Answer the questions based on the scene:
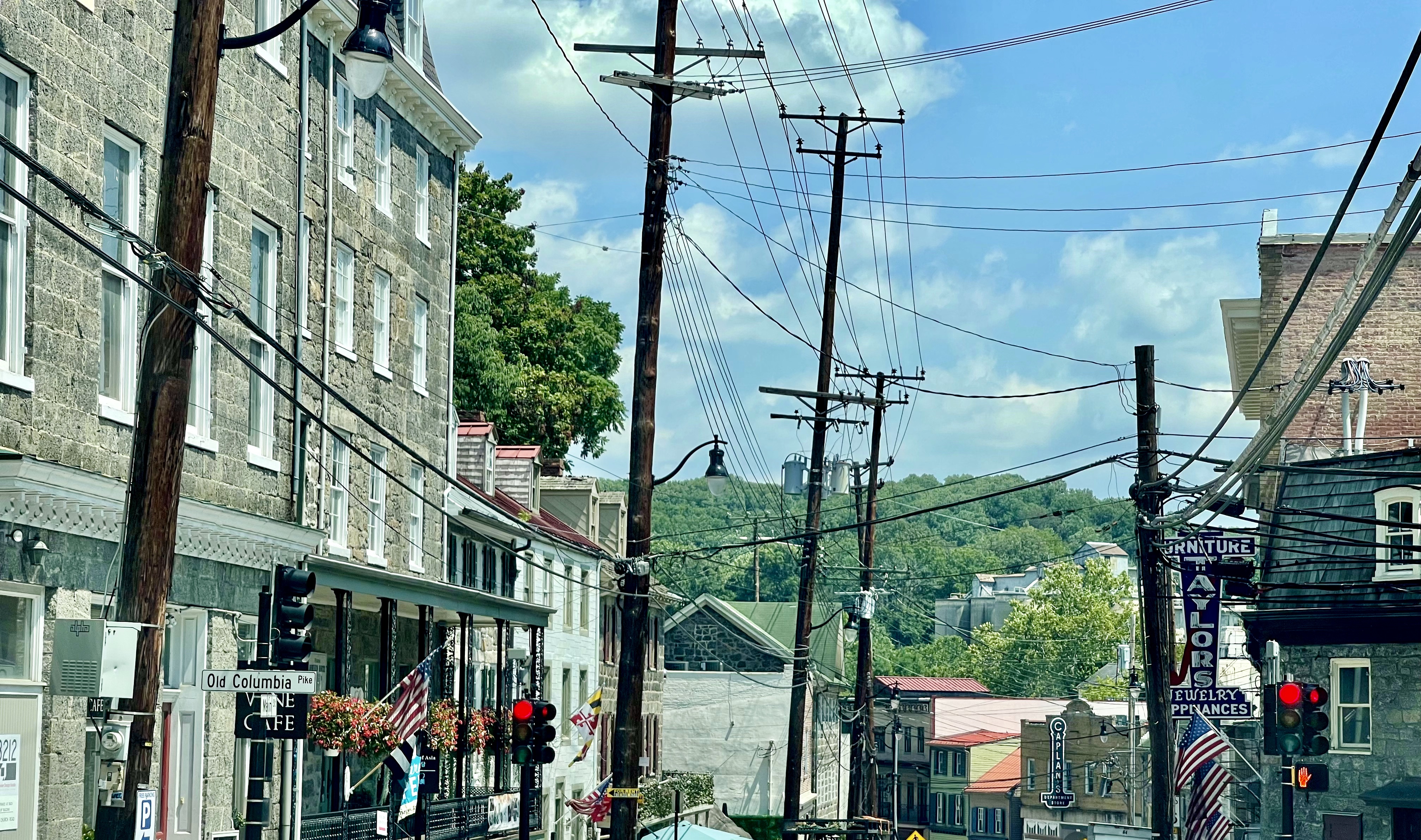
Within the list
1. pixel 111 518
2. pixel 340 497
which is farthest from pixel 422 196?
pixel 111 518

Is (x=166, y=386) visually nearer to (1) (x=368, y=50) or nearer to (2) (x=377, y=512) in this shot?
(1) (x=368, y=50)

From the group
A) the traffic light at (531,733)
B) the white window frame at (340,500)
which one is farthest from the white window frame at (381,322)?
the traffic light at (531,733)

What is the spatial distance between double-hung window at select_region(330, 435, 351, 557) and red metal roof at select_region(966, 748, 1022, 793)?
248 feet

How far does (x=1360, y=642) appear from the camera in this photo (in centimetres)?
3934

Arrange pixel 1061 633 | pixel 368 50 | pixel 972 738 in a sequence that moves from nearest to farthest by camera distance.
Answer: pixel 368 50 < pixel 972 738 < pixel 1061 633

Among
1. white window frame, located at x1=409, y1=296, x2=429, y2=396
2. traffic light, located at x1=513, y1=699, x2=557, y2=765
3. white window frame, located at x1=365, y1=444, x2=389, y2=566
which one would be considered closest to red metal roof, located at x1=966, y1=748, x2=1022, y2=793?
white window frame, located at x1=409, y1=296, x2=429, y2=396

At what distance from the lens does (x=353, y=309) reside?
30109 mm

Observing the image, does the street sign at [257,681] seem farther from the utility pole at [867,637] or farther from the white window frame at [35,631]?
the utility pole at [867,637]

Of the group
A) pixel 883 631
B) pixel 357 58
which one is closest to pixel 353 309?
pixel 357 58

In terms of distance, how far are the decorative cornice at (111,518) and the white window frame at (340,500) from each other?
9.30ft

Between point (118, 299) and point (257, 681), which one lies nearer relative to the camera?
point (257, 681)

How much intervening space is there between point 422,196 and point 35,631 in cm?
1758

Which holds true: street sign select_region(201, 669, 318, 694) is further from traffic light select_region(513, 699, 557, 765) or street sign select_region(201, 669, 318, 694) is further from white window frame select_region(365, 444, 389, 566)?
white window frame select_region(365, 444, 389, 566)

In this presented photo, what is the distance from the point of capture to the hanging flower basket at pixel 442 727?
103ft
